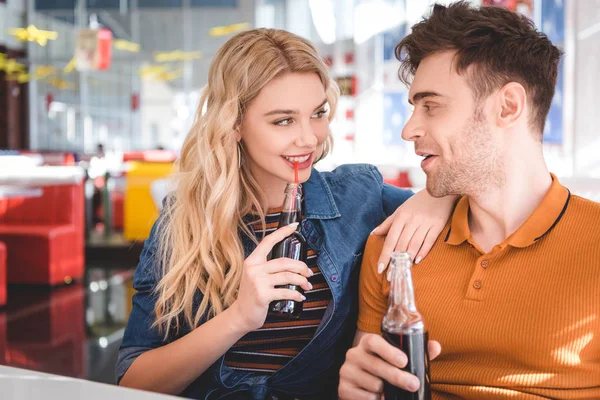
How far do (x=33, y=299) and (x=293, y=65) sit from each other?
165 inches

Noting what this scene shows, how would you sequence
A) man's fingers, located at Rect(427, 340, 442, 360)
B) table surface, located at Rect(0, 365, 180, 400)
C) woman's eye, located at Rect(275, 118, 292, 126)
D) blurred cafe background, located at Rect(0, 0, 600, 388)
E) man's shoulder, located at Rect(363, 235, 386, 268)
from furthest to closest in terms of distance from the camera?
blurred cafe background, located at Rect(0, 0, 600, 388) → woman's eye, located at Rect(275, 118, 292, 126) → man's shoulder, located at Rect(363, 235, 386, 268) → man's fingers, located at Rect(427, 340, 442, 360) → table surface, located at Rect(0, 365, 180, 400)

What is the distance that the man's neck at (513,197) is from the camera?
1494mm

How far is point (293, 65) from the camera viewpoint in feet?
5.77

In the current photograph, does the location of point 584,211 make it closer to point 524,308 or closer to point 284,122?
point 524,308

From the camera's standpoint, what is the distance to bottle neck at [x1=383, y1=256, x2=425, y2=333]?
3.27 ft

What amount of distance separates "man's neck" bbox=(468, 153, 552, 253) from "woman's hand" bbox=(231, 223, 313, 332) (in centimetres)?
43

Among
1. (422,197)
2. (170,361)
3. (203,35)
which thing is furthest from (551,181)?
(203,35)

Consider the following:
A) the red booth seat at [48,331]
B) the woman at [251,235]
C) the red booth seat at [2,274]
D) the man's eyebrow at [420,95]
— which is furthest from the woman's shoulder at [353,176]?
the red booth seat at [2,274]

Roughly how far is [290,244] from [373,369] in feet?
1.60

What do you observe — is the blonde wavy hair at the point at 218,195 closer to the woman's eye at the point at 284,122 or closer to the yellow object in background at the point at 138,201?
the woman's eye at the point at 284,122

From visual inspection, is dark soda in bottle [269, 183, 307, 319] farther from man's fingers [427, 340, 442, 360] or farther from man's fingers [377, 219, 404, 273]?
man's fingers [427, 340, 442, 360]

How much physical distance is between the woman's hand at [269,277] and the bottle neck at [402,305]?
36 centimetres

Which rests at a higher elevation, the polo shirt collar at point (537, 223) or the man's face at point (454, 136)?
the man's face at point (454, 136)

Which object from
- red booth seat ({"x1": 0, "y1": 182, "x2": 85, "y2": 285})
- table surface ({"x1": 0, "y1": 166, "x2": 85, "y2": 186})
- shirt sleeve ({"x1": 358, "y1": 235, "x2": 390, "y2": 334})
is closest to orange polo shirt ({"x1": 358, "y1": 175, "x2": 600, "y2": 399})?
shirt sleeve ({"x1": 358, "y1": 235, "x2": 390, "y2": 334})
